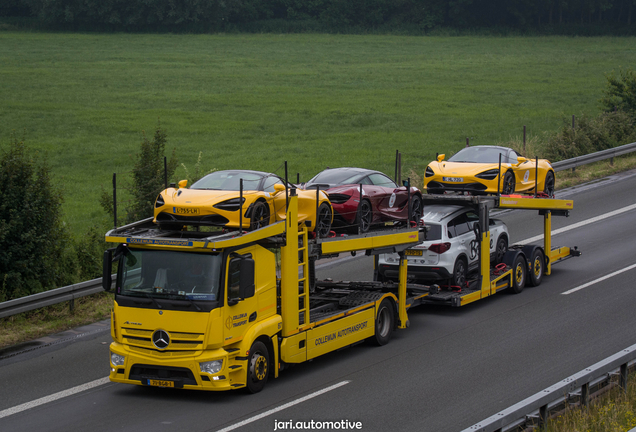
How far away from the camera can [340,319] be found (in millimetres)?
12492

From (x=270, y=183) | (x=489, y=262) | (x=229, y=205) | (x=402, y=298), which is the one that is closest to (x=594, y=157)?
(x=489, y=262)

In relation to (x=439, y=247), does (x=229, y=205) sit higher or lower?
higher

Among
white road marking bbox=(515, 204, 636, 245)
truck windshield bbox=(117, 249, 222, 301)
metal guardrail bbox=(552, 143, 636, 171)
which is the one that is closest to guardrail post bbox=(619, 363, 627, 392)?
truck windshield bbox=(117, 249, 222, 301)

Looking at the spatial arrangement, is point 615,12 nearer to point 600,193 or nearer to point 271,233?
point 600,193

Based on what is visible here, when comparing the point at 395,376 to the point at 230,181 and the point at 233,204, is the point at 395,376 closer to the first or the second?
the point at 233,204

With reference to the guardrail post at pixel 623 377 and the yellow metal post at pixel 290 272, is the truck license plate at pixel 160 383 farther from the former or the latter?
the guardrail post at pixel 623 377

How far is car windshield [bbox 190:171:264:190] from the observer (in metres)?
11.9

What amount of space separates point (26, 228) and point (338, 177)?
616 centimetres

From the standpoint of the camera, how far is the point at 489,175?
16.6 metres

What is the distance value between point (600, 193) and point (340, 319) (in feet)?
55.6

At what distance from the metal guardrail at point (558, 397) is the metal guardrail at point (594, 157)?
17.5m

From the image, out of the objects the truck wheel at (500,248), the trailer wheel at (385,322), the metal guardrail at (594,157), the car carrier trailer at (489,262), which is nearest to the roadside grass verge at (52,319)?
the trailer wheel at (385,322)

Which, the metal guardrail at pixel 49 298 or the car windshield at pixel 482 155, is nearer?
the metal guardrail at pixel 49 298

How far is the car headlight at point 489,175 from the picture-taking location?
16.6m
